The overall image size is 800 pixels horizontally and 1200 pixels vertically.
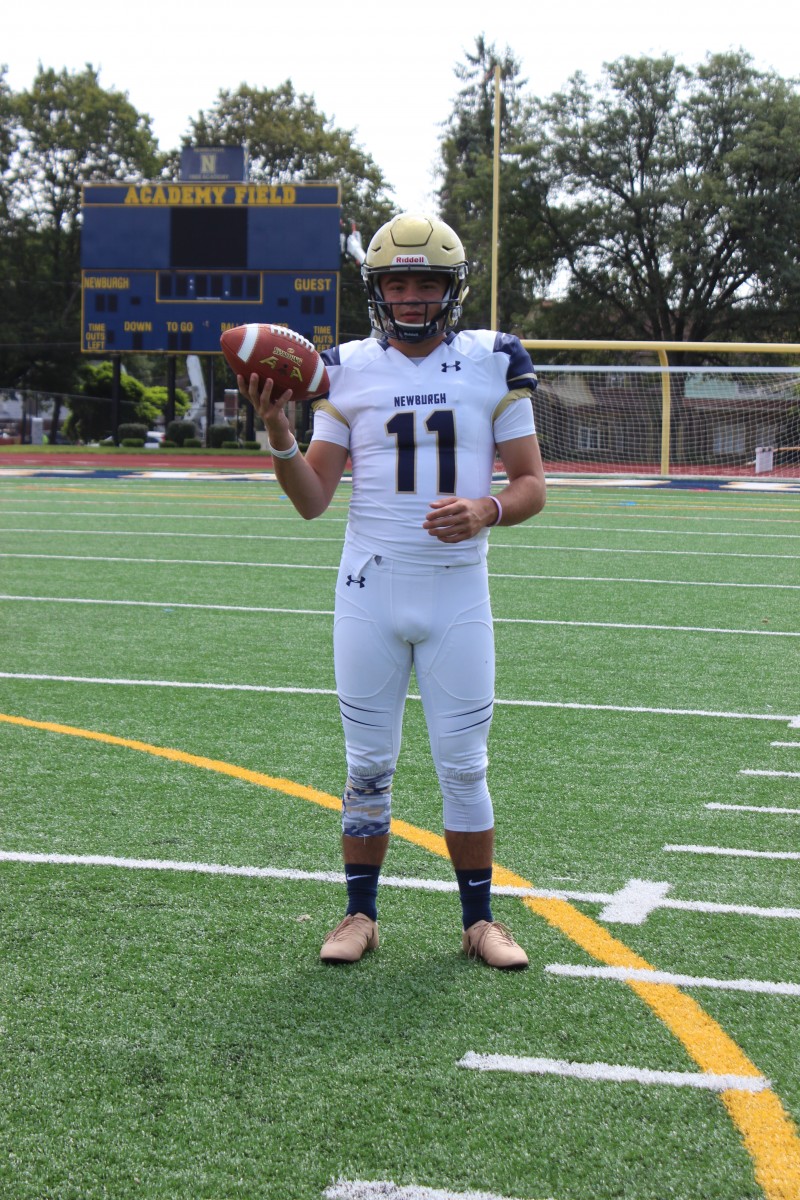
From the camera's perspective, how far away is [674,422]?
26047 mm

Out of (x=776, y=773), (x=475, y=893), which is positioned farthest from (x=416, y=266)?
(x=776, y=773)

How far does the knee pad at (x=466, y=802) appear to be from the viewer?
3.22 metres

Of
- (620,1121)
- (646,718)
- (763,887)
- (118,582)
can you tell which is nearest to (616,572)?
(118,582)

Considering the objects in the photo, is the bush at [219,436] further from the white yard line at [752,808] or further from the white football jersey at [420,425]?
the white football jersey at [420,425]

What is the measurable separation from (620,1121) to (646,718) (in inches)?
132

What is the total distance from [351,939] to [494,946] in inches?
14.3

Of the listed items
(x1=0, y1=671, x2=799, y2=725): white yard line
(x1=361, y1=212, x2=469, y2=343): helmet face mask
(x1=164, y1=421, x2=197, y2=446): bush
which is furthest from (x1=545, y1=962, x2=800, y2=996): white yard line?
(x1=164, y1=421, x2=197, y2=446): bush

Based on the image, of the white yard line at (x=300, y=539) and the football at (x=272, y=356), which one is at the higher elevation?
the football at (x=272, y=356)

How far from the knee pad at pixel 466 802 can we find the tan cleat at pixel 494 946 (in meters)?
0.25

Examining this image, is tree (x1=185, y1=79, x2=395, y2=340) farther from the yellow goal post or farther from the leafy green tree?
the yellow goal post

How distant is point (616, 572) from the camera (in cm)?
1048

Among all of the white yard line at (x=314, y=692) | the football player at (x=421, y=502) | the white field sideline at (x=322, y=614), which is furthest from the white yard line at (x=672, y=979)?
the white field sideline at (x=322, y=614)

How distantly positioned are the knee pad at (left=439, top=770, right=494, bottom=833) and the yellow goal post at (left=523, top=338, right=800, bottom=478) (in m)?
20.9

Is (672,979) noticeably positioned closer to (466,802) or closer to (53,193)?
(466,802)
